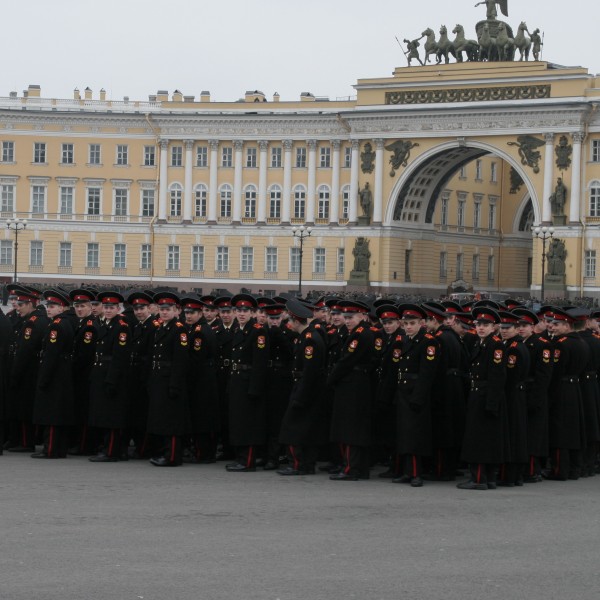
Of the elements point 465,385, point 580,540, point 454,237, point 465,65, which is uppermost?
point 465,65

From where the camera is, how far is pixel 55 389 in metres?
14.7

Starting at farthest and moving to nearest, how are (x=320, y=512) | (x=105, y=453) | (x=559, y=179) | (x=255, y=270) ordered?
(x=255, y=270) → (x=559, y=179) → (x=105, y=453) → (x=320, y=512)

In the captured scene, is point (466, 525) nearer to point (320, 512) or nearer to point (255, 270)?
point (320, 512)

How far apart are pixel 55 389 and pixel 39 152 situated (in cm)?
5192

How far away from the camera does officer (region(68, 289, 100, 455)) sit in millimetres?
15023

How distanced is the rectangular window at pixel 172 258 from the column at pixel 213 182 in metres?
2.13

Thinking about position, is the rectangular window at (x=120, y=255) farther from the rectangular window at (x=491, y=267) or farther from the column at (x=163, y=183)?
the rectangular window at (x=491, y=267)

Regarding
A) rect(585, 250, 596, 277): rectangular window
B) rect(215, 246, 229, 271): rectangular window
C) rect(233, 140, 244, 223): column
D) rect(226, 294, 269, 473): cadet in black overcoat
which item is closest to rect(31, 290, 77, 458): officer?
rect(226, 294, 269, 473): cadet in black overcoat

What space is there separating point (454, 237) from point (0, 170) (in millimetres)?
21421

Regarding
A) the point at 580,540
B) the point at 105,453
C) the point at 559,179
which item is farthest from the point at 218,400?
the point at 559,179

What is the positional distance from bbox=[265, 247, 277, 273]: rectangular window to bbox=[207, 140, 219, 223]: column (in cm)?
300

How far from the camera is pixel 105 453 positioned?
1473 cm

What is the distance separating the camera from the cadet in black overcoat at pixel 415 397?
531 inches

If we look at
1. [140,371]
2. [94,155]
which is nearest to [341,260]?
[94,155]
